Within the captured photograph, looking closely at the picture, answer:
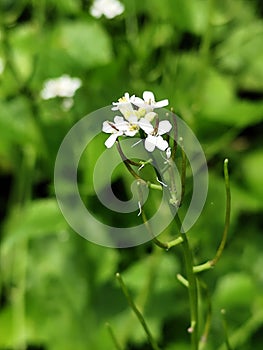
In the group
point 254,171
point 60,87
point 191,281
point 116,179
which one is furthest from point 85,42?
point 191,281

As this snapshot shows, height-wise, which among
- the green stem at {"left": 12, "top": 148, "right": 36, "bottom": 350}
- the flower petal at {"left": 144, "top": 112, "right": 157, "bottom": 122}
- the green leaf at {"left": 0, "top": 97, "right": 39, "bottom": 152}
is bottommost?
the green stem at {"left": 12, "top": 148, "right": 36, "bottom": 350}

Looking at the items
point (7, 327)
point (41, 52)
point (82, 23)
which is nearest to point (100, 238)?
point (7, 327)

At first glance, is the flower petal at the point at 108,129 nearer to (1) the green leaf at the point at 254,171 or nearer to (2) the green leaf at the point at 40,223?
(2) the green leaf at the point at 40,223

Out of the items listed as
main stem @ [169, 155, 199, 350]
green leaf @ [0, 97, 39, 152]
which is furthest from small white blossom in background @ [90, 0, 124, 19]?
A: main stem @ [169, 155, 199, 350]

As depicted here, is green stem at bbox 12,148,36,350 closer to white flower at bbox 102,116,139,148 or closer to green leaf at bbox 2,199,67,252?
green leaf at bbox 2,199,67,252

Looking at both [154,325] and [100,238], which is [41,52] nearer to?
[100,238]

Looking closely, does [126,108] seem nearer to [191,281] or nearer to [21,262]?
[191,281]
